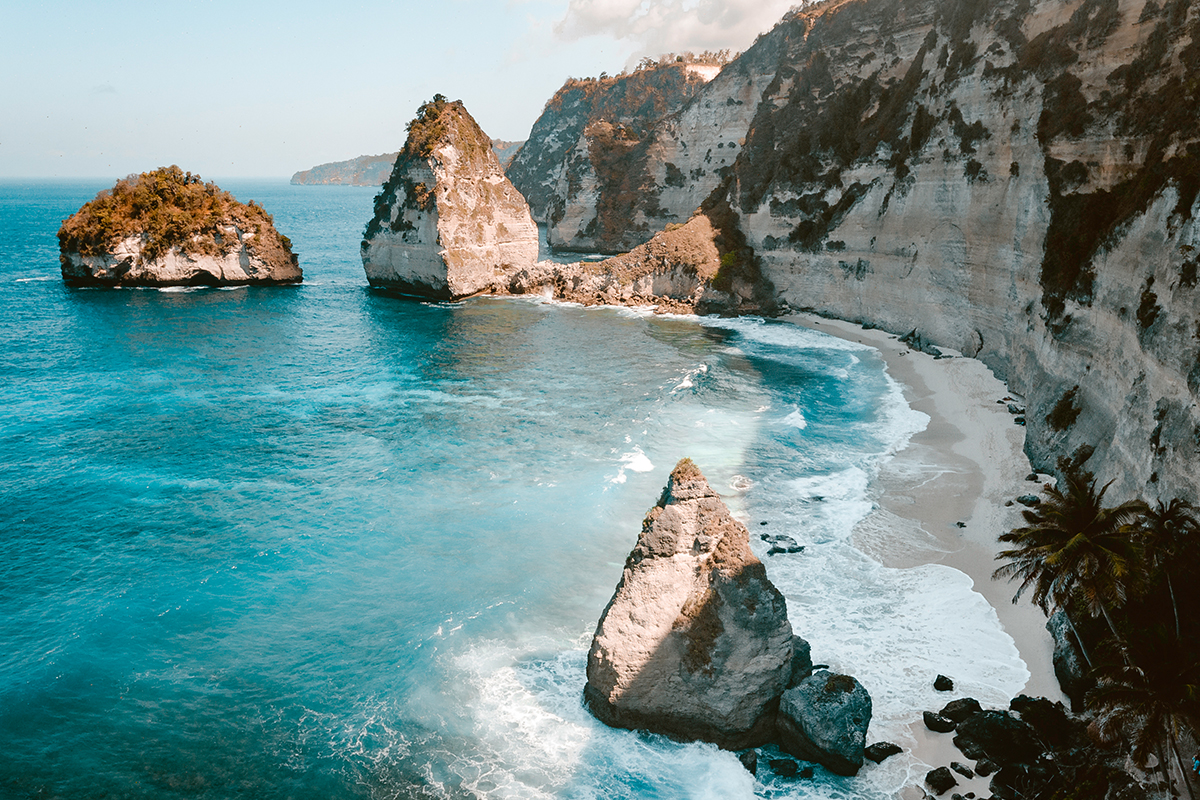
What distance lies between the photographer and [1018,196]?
4541 centimetres

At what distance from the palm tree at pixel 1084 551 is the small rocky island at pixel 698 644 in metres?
6.37

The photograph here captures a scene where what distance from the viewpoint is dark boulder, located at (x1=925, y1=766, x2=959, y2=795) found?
55.0 ft

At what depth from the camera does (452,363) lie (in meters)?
57.2

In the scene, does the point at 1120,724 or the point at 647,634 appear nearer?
the point at 1120,724

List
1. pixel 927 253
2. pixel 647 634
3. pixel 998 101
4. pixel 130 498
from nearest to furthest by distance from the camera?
1. pixel 647 634
2. pixel 130 498
3. pixel 998 101
4. pixel 927 253

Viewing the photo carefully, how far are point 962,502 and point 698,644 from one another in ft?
62.2

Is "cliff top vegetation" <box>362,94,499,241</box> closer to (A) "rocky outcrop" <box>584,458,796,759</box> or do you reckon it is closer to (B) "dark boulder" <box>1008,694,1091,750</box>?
(A) "rocky outcrop" <box>584,458,796,759</box>

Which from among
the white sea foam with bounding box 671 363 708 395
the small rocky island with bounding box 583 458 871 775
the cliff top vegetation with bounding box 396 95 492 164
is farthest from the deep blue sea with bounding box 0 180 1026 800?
the cliff top vegetation with bounding box 396 95 492 164

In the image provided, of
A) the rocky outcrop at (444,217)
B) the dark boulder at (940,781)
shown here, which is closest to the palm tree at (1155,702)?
the dark boulder at (940,781)

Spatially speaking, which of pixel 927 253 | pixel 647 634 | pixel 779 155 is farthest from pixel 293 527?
pixel 779 155

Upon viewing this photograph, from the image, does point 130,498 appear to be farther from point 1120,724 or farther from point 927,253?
point 927,253

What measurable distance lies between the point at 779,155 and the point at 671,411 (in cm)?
4595

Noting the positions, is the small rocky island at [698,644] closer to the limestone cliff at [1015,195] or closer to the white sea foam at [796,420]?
the limestone cliff at [1015,195]

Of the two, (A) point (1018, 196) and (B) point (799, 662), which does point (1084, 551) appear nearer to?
(B) point (799, 662)
